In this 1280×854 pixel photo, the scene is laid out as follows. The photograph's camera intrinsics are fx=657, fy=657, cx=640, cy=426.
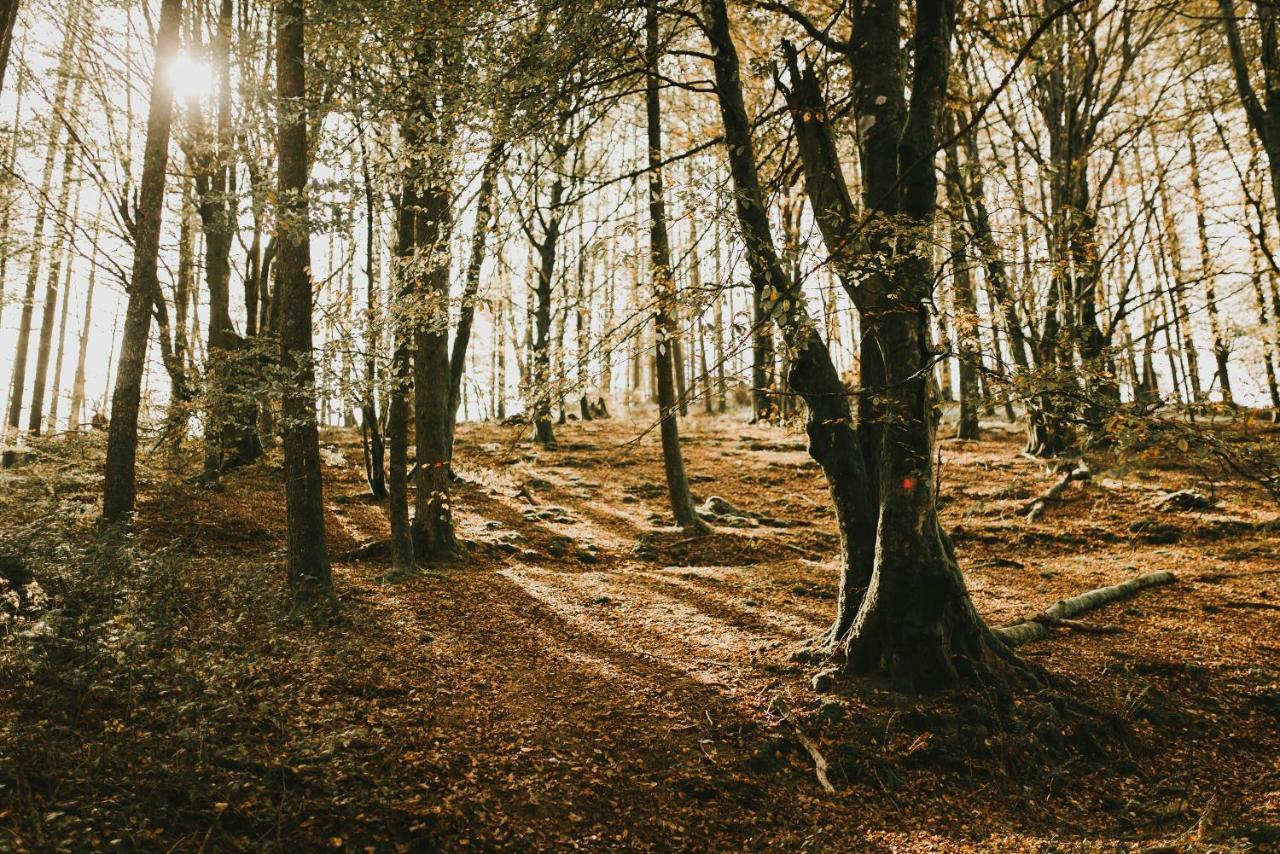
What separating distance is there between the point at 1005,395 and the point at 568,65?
15.3 feet

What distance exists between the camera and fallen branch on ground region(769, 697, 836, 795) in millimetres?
4844

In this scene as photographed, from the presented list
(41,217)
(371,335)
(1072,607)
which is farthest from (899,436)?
(41,217)

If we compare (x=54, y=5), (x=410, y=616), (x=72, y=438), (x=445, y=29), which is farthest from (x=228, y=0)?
(x=410, y=616)

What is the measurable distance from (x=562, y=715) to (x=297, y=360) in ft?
16.1

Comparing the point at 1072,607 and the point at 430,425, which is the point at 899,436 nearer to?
the point at 1072,607

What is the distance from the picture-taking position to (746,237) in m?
4.88

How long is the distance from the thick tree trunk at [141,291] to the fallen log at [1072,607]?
38.0 feet

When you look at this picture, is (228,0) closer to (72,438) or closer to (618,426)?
(72,438)

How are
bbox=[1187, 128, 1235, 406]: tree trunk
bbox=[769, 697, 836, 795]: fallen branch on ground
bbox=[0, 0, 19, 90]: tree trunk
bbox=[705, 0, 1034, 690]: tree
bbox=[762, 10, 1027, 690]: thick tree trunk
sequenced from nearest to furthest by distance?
bbox=[0, 0, 19, 90]: tree trunk < bbox=[769, 697, 836, 795]: fallen branch on ground < bbox=[705, 0, 1034, 690]: tree < bbox=[762, 10, 1027, 690]: thick tree trunk < bbox=[1187, 128, 1235, 406]: tree trunk

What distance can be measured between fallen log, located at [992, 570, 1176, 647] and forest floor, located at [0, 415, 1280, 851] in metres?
0.19

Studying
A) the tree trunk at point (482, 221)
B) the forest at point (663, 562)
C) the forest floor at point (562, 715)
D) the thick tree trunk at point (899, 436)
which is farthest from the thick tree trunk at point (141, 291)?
the thick tree trunk at point (899, 436)

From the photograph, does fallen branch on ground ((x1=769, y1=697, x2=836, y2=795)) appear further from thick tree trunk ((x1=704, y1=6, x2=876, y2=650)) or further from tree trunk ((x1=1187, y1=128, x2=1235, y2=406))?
tree trunk ((x1=1187, y1=128, x2=1235, y2=406))

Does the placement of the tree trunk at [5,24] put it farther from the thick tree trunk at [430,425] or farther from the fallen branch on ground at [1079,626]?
the fallen branch on ground at [1079,626]

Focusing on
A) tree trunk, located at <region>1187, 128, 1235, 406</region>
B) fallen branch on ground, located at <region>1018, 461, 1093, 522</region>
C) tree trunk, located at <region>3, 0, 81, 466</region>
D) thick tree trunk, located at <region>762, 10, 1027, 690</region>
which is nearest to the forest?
thick tree trunk, located at <region>762, 10, 1027, 690</region>
